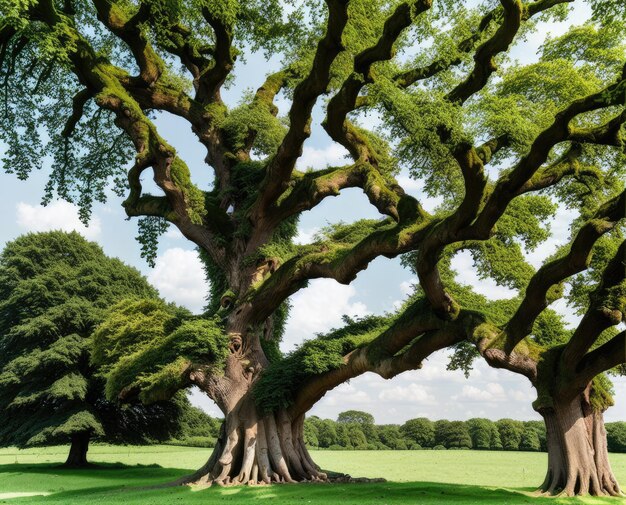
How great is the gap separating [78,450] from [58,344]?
21.0 ft

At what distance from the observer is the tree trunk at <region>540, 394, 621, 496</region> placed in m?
14.8

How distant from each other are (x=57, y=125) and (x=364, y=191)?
1538 cm

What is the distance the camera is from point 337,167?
70.8 feet

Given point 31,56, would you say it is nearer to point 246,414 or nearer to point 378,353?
point 246,414

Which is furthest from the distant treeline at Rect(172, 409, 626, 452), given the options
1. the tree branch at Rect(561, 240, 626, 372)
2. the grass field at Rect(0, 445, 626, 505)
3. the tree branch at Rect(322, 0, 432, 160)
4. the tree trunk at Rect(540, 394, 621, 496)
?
the tree branch at Rect(561, 240, 626, 372)

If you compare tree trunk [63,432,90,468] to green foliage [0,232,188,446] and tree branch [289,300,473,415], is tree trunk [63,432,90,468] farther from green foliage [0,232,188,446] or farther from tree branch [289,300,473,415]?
tree branch [289,300,473,415]

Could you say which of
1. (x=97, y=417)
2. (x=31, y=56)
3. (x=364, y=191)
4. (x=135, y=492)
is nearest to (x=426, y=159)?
(x=364, y=191)

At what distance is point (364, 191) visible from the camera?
1969cm

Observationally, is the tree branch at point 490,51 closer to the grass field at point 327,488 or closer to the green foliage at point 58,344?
the grass field at point 327,488

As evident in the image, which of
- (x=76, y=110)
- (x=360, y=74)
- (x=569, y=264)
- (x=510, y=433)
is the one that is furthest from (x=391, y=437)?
(x=360, y=74)

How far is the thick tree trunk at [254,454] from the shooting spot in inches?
737

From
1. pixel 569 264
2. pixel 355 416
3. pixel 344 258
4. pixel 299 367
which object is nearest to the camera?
pixel 569 264

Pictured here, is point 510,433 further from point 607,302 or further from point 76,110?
point 76,110

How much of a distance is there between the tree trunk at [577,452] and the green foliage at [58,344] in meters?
23.6
